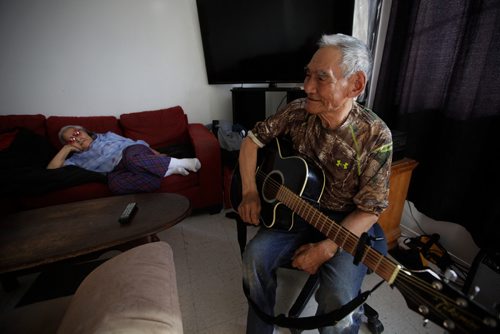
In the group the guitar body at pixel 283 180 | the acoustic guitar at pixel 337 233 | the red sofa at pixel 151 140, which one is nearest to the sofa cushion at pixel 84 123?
the red sofa at pixel 151 140

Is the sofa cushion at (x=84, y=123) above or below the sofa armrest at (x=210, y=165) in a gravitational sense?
above

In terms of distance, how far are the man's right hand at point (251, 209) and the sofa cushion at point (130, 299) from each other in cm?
44

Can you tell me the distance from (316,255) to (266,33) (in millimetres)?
1816

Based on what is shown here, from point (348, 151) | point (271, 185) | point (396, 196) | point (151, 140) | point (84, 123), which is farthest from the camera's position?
point (151, 140)

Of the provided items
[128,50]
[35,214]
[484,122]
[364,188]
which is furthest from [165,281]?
[128,50]

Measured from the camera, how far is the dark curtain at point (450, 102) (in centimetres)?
107

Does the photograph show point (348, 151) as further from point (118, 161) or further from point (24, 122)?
point (24, 122)

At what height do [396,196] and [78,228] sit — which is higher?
[78,228]

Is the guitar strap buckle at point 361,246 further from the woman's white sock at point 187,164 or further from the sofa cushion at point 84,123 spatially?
the sofa cushion at point 84,123

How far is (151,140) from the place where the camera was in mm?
2156

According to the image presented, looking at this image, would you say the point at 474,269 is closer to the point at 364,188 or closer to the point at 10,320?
the point at 364,188

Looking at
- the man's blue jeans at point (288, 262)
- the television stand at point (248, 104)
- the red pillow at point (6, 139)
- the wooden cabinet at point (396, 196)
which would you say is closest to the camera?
the man's blue jeans at point (288, 262)

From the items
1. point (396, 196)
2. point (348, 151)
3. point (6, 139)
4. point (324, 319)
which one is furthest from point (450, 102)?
point (6, 139)

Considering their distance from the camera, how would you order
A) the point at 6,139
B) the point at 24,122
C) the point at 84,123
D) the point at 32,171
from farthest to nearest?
the point at 84,123 → the point at 24,122 → the point at 6,139 → the point at 32,171
